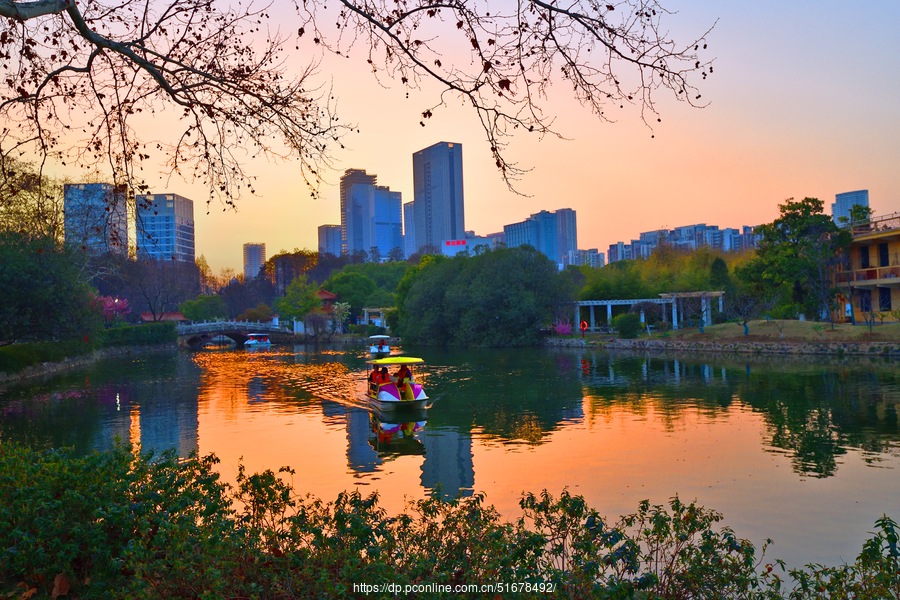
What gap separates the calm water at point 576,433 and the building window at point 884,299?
10840mm

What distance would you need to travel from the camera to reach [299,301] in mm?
76438

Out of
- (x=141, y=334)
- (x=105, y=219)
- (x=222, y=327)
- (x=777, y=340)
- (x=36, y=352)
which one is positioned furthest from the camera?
(x=222, y=327)

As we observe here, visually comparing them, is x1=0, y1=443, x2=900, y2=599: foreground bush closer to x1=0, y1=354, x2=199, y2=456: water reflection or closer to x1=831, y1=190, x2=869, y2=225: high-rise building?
x1=0, y1=354, x2=199, y2=456: water reflection

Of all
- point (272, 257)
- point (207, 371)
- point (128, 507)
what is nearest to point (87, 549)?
point (128, 507)

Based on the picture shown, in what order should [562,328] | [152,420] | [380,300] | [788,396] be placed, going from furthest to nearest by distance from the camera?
1. [380,300]
2. [562,328]
3. [788,396]
4. [152,420]

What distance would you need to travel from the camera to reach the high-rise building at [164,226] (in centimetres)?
620

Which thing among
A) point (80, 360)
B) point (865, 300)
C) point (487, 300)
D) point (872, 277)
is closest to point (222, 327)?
point (80, 360)

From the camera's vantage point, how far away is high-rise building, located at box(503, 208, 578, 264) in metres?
195

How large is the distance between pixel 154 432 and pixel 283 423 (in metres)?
3.62

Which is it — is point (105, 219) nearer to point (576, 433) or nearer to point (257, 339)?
point (576, 433)

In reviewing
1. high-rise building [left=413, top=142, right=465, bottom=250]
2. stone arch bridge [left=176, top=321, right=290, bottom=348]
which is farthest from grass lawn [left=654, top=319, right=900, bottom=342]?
high-rise building [left=413, top=142, right=465, bottom=250]

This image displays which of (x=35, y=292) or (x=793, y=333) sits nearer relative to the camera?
(x=35, y=292)

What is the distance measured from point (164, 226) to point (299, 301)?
60.3 feet

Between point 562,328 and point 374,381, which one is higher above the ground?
point 562,328
